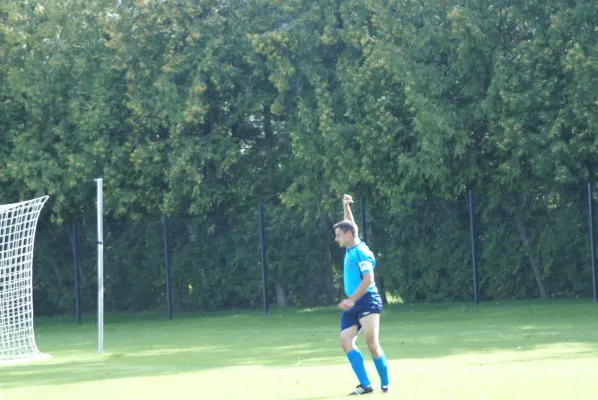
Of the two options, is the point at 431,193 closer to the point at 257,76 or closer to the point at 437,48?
the point at 437,48

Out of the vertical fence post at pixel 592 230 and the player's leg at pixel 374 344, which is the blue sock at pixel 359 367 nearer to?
the player's leg at pixel 374 344

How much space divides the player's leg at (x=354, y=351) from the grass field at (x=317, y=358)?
1.00 ft

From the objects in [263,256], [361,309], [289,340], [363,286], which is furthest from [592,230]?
[363,286]

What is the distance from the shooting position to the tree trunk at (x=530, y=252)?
21653 mm

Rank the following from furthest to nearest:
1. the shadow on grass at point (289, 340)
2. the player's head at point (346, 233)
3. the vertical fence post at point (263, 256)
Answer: the vertical fence post at point (263, 256) < the shadow on grass at point (289, 340) < the player's head at point (346, 233)

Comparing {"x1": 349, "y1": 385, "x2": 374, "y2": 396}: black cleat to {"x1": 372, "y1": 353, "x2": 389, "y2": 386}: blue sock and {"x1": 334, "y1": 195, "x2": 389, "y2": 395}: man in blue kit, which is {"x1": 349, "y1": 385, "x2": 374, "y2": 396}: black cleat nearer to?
{"x1": 334, "y1": 195, "x2": 389, "y2": 395}: man in blue kit

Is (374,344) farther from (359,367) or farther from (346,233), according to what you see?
(346,233)

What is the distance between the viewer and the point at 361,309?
384 inches

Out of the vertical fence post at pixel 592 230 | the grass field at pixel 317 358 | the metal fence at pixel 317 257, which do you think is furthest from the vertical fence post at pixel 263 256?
the vertical fence post at pixel 592 230

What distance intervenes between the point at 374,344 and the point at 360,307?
37 centimetres

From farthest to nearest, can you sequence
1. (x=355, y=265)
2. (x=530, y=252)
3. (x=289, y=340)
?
(x=530, y=252)
(x=289, y=340)
(x=355, y=265)

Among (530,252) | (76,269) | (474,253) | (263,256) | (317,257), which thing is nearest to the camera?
(474,253)

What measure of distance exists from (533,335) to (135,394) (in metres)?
7.32

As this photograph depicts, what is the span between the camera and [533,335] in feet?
51.3
